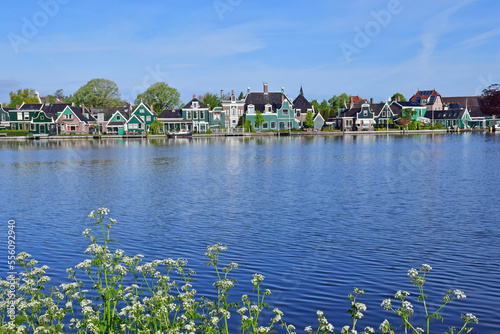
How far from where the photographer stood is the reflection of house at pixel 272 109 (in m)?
118

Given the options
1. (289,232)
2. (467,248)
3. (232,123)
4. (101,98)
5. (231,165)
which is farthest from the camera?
(101,98)

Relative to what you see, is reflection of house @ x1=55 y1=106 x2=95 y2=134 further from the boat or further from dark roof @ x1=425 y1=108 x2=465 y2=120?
dark roof @ x1=425 y1=108 x2=465 y2=120

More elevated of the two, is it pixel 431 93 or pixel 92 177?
pixel 431 93

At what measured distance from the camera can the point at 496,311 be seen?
34.3ft

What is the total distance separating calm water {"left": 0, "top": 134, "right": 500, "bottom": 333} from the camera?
12.1 meters

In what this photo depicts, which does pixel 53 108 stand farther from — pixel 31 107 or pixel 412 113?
pixel 412 113

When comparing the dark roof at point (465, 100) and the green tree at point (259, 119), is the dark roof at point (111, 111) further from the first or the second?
the dark roof at point (465, 100)

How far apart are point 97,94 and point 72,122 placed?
125ft

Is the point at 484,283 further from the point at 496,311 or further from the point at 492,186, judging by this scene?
the point at 492,186

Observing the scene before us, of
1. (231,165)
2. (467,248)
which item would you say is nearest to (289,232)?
(467,248)

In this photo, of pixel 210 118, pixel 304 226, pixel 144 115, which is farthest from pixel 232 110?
pixel 304 226

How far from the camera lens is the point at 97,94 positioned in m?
158

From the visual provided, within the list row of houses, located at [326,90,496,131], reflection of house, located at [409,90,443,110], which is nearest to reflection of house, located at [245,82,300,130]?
row of houses, located at [326,90,496,131]

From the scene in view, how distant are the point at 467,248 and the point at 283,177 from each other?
2146 centimetres
